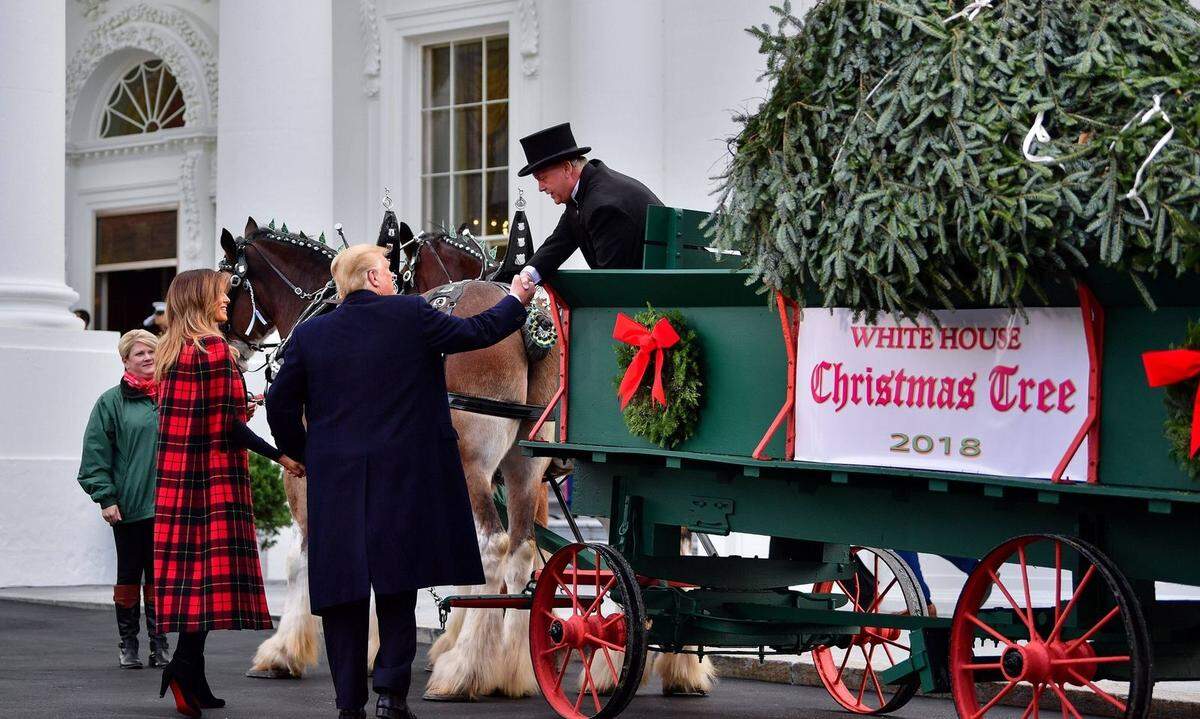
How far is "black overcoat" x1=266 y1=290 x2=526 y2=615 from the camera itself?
20.0 ft

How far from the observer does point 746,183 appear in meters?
5.72

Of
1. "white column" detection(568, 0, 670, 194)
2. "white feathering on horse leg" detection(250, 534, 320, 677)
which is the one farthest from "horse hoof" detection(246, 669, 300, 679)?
"white column" detection(568, 0, 670, 194)

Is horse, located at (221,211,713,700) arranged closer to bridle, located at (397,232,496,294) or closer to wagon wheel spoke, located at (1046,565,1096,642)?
bridle, located at (397,232,496,294)

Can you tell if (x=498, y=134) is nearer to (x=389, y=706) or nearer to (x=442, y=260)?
(x=442, y=260)

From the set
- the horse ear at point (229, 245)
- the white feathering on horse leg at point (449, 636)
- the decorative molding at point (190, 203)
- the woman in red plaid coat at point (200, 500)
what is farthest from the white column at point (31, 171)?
the woman in red plaid coat at point (200, 500)

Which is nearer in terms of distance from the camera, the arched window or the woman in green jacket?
the woman in green jacket

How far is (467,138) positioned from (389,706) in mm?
10214

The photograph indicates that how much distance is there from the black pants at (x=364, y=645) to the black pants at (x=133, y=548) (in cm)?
323

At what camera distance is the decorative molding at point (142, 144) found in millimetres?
16625

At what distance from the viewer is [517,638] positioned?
8039mm

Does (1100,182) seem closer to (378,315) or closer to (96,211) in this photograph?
(378,315)

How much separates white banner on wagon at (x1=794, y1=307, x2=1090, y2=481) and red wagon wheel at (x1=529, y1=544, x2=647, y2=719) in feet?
3.06

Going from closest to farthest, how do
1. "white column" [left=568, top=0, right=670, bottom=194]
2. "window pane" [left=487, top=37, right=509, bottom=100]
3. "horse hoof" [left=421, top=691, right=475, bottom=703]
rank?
"horse hoof" [left=421, top=691, right=475, bottom=703], "white column" [left=568, top=0, right=670, bottom=194], "window pane" [left=487, top=37, right=509, bottom=100]

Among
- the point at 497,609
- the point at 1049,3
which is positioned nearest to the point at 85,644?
the point at 497,609
